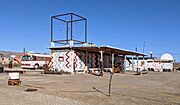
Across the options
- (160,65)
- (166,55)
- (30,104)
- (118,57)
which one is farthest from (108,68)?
(166,55)

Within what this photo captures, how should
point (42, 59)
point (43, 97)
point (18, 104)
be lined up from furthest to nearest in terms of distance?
1. point (42, 59)
2. point (43, 97)
3. point (18, 104)

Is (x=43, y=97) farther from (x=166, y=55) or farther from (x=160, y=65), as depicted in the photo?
(x=166, y=55)

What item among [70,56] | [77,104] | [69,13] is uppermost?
[69,13]

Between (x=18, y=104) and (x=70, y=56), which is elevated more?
(x=70, y=56)

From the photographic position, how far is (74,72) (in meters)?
29.9

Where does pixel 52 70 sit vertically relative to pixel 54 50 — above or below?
below

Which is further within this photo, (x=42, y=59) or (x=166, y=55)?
(x=166, y=55)

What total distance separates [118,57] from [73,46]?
16.2 m

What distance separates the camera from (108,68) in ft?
128

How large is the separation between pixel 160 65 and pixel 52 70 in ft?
120

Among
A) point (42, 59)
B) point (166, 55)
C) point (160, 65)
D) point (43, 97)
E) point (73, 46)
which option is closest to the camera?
point (43, 97)

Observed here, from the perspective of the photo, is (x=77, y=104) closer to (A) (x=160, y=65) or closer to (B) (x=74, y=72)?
(B) (x=74, y=72)

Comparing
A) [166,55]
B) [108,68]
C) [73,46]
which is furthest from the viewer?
[166,55]

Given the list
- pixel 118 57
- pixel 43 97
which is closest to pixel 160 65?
pixel 118 57
